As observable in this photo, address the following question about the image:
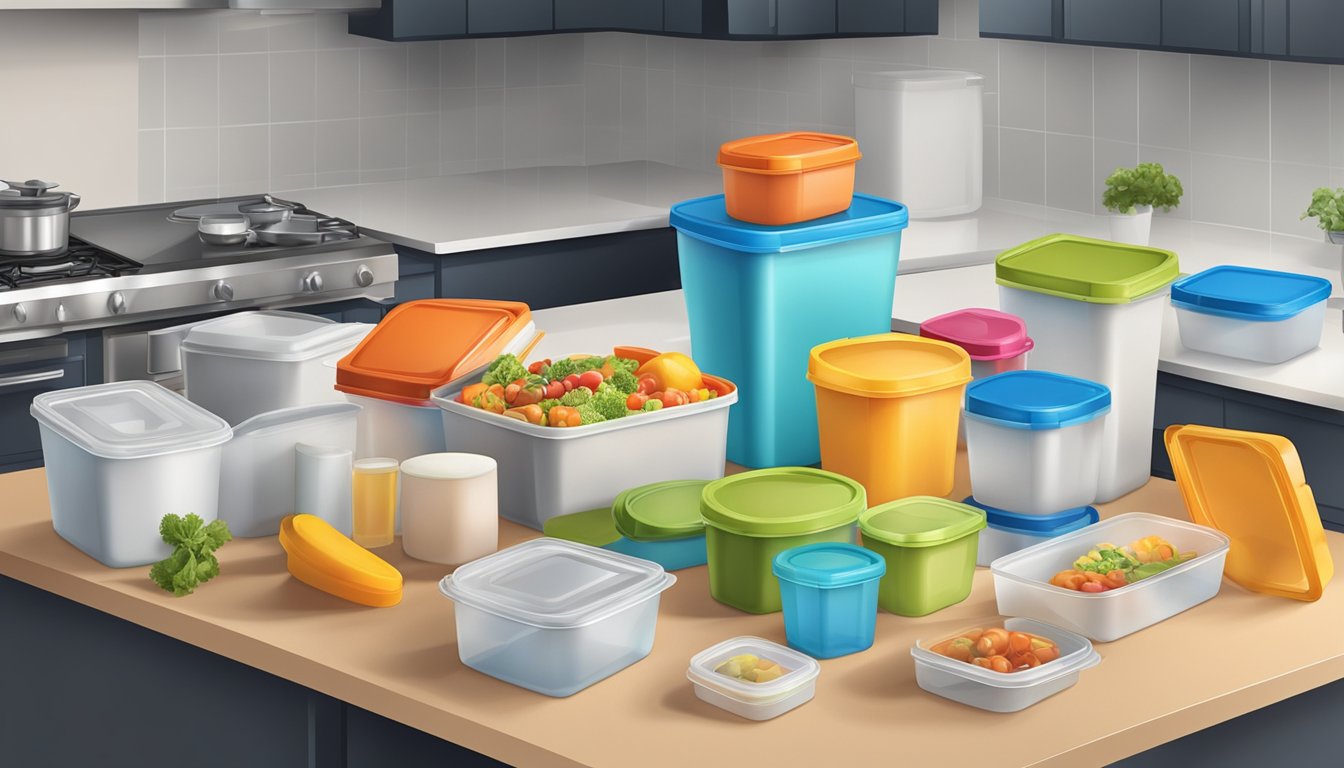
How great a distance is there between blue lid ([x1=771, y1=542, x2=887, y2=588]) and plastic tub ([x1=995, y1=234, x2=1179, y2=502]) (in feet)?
1.68

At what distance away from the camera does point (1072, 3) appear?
341cm

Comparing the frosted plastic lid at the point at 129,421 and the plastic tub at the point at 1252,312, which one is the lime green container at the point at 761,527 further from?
the plastic tub at the point at 1252,312

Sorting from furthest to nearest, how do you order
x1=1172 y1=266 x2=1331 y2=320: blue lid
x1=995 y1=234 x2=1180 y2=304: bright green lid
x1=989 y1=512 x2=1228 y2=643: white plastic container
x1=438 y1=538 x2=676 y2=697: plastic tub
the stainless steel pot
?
1. the stainless steel pot
2. x1=1172 y1=266 x2=1331 y2=320: blue lid
3. x1=995 y1=234 x2=1180 y2=304: bright green lid
4. x1=989 y1=512 x2=1228 y2=643: white plastic container
5. x1=438 y1=538 x2=676 y2=697: plastic tub

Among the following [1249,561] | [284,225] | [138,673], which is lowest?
[138,673]

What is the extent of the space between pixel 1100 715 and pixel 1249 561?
432mm

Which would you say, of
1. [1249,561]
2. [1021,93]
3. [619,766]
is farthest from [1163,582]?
[1021,93]

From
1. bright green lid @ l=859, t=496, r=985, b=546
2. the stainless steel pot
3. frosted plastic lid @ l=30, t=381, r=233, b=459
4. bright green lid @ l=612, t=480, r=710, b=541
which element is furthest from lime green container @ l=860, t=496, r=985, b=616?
the stainless steel pot

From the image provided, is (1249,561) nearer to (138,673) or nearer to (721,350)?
(721,350)

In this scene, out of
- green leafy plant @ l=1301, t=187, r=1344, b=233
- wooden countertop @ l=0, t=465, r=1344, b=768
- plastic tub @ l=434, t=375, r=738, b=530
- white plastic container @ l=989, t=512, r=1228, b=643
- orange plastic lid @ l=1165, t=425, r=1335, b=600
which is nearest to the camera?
wooden countertop @ l=0, t=465, r=1344, b=768

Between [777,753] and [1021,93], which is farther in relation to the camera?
[1021,93]

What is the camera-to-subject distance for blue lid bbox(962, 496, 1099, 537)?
1.79 m

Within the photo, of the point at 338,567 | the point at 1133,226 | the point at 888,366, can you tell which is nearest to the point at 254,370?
the point at 338,567

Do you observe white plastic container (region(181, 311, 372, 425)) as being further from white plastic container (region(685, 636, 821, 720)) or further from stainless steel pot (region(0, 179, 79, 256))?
stainless steel pot (region(0, 179, 79, 256))

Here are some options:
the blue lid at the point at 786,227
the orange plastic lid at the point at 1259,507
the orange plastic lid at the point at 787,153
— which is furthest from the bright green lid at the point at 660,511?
the orange plastic lid at the point at 1259,507
